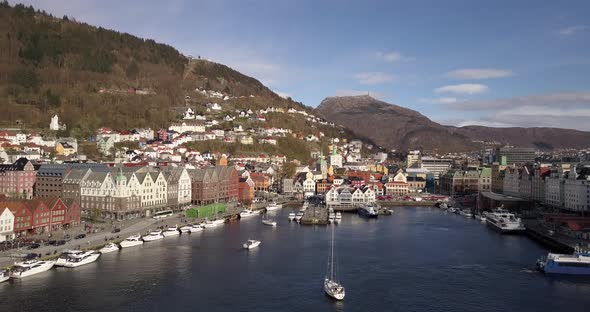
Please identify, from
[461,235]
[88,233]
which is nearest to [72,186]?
[88,233]

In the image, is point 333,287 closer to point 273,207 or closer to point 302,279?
point 302,279

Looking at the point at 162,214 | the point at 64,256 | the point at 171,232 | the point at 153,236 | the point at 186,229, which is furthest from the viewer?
the point at 162,214

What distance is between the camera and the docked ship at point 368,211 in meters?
33.4

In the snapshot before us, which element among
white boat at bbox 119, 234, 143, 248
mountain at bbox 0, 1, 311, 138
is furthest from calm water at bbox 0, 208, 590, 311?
mountain at bbox 0, 1, 311, 138

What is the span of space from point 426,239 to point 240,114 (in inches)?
1784

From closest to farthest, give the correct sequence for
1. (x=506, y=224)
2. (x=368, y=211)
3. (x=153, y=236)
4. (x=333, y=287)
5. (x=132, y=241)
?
(x=333, y=287), (x=132, y=241), (x=153, y=236), (x=506, y=224), (x=368, y=211)

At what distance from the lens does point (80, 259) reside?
1848 cm

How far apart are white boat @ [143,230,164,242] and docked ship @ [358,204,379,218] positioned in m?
13.9

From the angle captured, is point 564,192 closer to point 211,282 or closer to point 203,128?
point 211,282

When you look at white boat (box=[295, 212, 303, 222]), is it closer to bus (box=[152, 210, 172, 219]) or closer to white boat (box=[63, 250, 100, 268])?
bus (box=[152, 210, 172, 219])

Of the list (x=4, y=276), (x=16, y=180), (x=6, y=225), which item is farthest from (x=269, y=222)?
(x=4, y=276)

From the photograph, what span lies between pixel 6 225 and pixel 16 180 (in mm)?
9576

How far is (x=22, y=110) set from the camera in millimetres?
50781

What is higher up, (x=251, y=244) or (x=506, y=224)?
(x=506, y=224)
